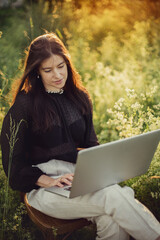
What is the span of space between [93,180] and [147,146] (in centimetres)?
32

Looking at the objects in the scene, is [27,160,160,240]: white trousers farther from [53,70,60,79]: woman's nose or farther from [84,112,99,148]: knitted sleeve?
[53,70,60,79]: woman's nose

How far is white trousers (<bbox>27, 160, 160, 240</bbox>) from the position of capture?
1595mm

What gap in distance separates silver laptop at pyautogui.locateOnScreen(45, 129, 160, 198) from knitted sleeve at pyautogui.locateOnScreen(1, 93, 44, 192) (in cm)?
14

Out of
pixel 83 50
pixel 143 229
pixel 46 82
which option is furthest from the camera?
pixel 83 50

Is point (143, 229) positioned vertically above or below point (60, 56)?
below

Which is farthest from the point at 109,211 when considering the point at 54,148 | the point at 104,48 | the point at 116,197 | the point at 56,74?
the point at 104,48

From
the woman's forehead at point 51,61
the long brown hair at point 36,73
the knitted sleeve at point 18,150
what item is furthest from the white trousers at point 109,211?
the woman's forehead at point 51,61

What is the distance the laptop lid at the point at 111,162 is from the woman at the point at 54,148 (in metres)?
0.09

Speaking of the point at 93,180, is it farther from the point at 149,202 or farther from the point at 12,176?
the point at 149,202

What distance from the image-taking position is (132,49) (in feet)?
11.5

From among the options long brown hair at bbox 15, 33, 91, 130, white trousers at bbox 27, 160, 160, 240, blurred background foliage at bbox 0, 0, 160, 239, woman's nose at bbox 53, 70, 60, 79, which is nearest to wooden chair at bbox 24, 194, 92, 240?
white trousers at bbox 27, 160, 160, 240

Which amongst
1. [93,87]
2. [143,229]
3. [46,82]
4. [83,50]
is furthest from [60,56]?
[83,50]

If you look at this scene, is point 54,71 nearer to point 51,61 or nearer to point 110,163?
point 51,61

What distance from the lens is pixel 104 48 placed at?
360 cm
